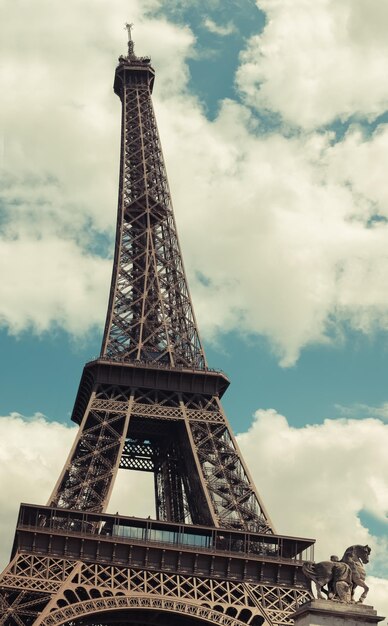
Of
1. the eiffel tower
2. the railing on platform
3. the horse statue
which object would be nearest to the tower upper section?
the eiffel tower

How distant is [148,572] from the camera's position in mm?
71312

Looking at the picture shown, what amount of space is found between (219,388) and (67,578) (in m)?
21.5

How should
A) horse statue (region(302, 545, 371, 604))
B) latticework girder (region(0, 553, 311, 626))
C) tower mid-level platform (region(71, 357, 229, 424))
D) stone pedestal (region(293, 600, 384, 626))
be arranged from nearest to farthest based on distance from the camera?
stone pedestal (region(293, 600, 384, 626))
horse statue (region(302, 545, 371, 604))
latticework girder (region(0, 553, 311, 626))
tower mid-level platform (region(71, 357, 229, 424))

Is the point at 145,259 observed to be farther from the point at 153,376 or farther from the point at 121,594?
the point at 121,594

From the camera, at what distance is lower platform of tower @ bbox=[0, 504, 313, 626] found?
67.8 m

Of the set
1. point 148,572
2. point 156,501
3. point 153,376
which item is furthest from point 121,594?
point 156,501

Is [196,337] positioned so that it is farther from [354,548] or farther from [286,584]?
[354,548]

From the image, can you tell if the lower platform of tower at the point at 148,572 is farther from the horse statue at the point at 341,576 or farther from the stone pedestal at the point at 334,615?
the stone pedestal at the point at 334,615

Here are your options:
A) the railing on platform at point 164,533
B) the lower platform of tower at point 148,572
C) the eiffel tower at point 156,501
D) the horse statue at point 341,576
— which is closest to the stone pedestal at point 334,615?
the horse statue at point 341,576

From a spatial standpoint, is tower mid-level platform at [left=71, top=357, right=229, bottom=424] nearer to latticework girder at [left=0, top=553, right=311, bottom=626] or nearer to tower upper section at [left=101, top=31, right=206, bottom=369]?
tower upper section at [left=101, top=31, right=206, bottom=369]

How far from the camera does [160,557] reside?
72.1 m

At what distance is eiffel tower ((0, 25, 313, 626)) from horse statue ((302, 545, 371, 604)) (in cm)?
2888

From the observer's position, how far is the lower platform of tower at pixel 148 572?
67812 mm

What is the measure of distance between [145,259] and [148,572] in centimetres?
3033
